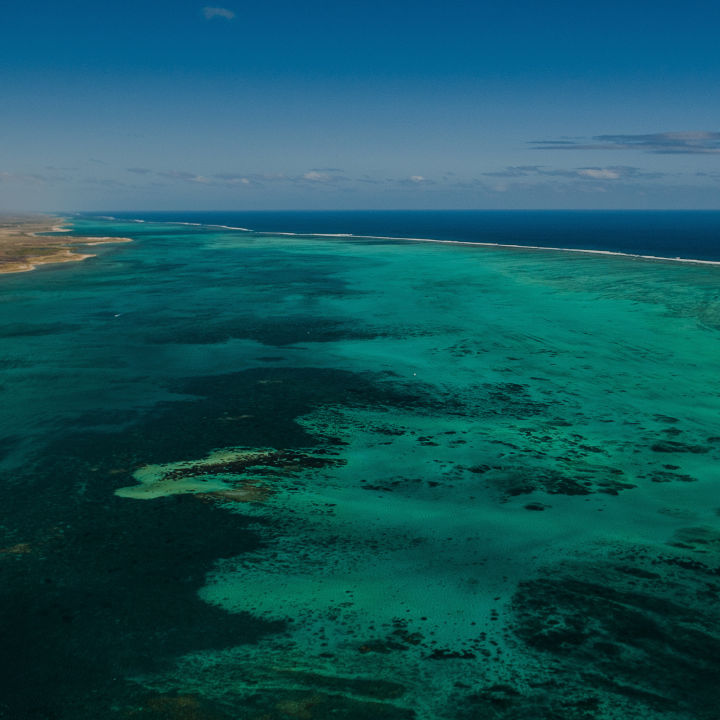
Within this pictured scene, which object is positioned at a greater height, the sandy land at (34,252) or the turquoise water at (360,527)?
the sandy land at (34,252)

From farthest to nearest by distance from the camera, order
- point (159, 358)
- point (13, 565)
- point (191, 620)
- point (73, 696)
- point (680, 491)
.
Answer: point (159, 358) → point (680, 491) → point (13, 565) → point (191, 620) → point (73, 696)

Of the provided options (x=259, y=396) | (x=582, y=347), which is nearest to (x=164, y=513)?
(x=259, y=396)

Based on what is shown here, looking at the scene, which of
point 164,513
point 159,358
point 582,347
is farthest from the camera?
point 582,347

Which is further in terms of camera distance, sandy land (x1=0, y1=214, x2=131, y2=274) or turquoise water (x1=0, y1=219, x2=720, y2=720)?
sandy land (x1=0, y1=214, x2=131, y2=274)

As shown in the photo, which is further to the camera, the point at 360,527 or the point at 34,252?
the point at 34,252

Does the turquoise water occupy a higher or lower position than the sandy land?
lower

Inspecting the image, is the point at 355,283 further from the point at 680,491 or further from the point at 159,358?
the point at 680,491

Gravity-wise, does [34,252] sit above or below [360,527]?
→ above

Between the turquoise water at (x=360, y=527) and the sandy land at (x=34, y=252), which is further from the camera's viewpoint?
the sandy land at (x=34, y=252)
